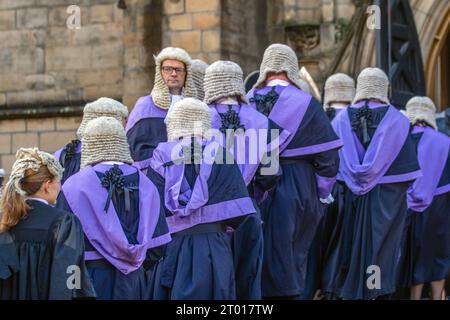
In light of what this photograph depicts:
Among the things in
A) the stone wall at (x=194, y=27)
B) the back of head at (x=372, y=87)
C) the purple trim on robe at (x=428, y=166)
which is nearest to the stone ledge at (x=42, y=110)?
the stone wall at (x=194, y=27)

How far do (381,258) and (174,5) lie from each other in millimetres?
6552

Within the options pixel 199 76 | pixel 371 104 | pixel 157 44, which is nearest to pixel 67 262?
pixel 199 76

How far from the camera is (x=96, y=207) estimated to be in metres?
9.40

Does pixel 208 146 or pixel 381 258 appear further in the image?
pixel 381 258

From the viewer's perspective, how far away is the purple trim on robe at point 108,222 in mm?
9367

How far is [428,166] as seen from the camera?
13422 millimetres

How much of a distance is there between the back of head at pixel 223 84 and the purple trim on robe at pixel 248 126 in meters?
0.08

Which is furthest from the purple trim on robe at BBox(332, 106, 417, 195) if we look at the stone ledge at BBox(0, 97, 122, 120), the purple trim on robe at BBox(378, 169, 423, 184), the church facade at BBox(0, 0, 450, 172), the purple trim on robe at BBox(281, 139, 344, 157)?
the stone ledge at BBox(0, 97, 122, 120)

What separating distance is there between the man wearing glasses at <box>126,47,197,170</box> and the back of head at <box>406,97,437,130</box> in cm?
256

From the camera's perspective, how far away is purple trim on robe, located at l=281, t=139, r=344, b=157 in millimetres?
11250
